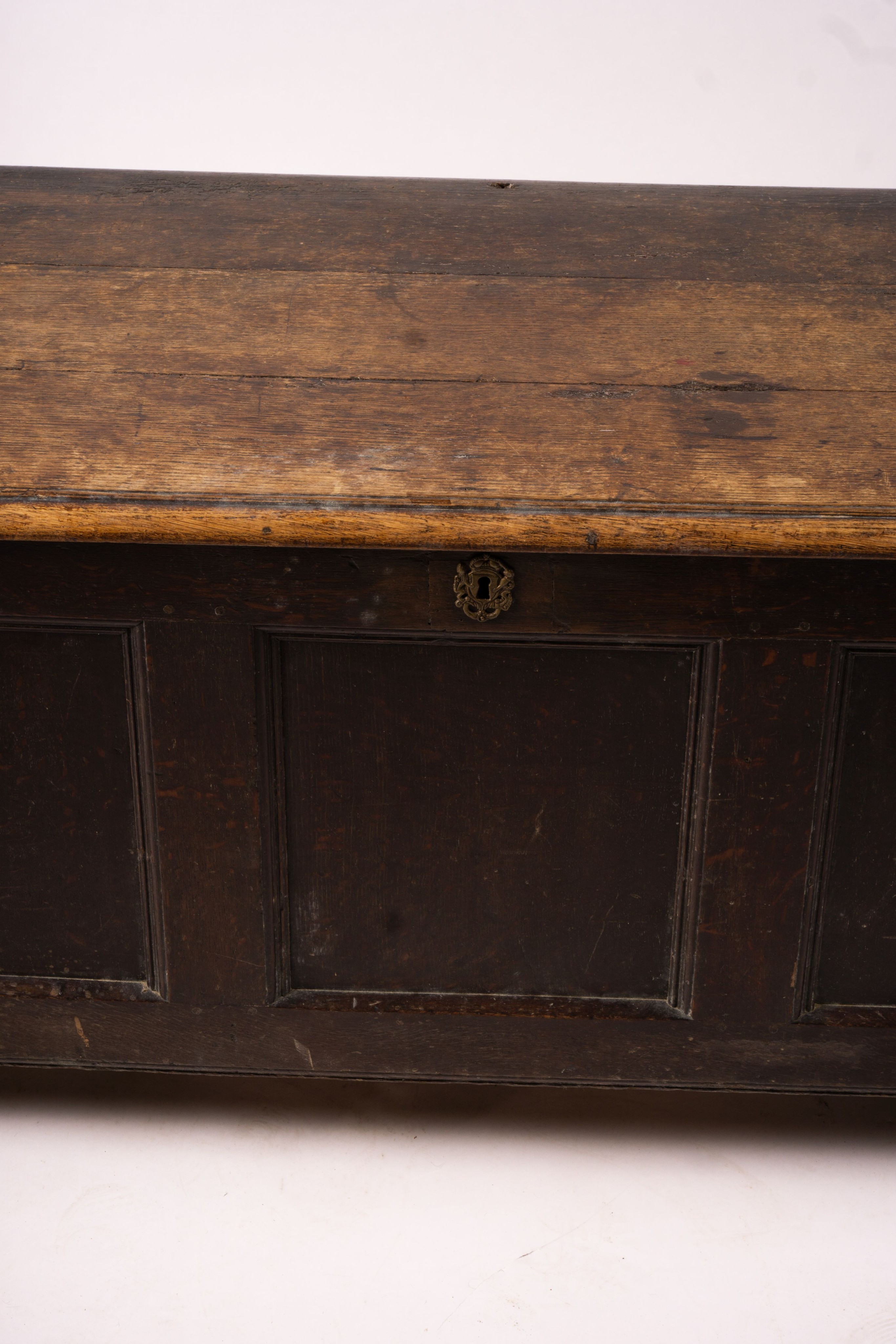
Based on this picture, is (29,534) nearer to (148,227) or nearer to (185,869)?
(185,869)

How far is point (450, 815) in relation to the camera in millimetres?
1305

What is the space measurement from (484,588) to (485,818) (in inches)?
11.1

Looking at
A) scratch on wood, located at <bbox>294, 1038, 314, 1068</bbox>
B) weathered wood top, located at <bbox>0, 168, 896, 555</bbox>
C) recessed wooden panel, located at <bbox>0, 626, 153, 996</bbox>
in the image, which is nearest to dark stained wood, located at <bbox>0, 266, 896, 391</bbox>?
weathered wood top, located at <bbox>0, 168, 896, 555</bbox>

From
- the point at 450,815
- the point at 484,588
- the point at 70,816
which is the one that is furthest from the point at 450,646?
the point at 70,816

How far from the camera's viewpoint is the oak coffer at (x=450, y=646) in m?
1.12

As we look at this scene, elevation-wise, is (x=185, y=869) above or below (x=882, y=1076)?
above

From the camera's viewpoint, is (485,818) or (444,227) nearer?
(485,818)

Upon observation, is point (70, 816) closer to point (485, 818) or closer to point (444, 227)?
point (485, 818)

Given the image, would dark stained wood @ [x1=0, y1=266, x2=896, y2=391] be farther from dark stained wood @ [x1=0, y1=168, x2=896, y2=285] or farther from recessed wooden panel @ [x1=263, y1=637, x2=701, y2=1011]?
recessed wooden panel @ [x1=263, y1=637, x2=701, y2=1011]

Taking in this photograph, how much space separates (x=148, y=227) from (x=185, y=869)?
817mm

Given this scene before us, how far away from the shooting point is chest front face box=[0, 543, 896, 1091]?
1208 millimetres

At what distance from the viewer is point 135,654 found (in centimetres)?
125

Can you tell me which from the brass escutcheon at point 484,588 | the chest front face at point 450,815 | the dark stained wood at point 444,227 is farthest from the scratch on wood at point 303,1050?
the dark stained wood at point 444,227

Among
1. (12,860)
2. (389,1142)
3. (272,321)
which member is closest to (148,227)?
(272,321)
